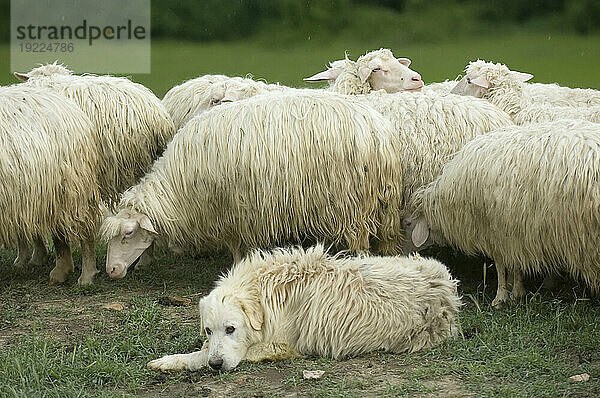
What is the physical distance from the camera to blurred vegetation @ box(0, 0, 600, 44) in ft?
54.6

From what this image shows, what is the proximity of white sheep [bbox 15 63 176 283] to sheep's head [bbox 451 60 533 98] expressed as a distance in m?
2.22

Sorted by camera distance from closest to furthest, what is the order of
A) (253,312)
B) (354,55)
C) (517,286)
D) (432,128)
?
(253,312) → (517,286) → (432,128) → (354,55)

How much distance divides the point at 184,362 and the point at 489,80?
3518 millimetres

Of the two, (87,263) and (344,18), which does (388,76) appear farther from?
(344,18)

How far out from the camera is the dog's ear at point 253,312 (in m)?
4.44

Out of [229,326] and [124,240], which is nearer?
[229,326]

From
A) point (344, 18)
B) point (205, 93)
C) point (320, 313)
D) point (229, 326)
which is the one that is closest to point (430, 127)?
point (205, 93)

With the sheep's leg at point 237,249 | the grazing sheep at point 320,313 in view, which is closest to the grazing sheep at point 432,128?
the sheep's leg at point 237,249

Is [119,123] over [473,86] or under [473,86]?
under

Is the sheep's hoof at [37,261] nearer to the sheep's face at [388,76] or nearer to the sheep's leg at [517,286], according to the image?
the sheep's face at [388,76]

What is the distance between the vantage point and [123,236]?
5.81 metres

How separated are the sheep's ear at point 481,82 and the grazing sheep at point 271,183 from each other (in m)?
1.32

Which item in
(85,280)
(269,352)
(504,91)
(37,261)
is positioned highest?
(504,91)

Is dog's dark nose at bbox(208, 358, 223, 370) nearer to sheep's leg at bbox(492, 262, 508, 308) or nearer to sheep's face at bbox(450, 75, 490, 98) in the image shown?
sheep's leg at bbox(492, 262, 508, 308)
